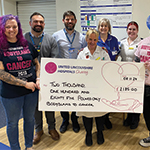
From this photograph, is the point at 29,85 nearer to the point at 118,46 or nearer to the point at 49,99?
the point at 49,99

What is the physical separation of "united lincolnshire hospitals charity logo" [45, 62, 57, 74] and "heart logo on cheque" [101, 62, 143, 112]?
53cm

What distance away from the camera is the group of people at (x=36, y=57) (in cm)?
175

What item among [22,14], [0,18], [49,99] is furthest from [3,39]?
[22,14]

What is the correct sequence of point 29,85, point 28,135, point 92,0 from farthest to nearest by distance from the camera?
point 92,0
point 28,135
point 29,85

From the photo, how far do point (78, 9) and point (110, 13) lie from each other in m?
0.77

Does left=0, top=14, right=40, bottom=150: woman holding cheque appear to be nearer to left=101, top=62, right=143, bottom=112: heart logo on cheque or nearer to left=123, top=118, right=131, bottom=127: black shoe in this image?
left=101, top=62, right=143, bottom=112: heart logo on cheque

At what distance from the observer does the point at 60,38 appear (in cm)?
261

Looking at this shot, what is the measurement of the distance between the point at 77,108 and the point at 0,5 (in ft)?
13.7

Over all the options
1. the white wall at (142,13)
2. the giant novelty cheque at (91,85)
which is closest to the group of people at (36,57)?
the giant novelty cheque at (91,85)

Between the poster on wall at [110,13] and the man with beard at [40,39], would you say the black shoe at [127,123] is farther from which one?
the poster on wall at [110,13]

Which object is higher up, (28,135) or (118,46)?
(118,46)

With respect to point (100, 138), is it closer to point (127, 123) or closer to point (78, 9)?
point (127, 123)

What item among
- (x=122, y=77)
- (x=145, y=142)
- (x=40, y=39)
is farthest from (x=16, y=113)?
(x=145, y=142)

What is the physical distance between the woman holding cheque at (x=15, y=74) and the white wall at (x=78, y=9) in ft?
8.15
